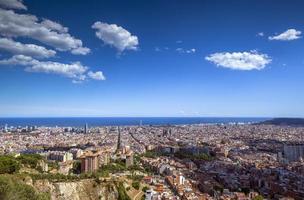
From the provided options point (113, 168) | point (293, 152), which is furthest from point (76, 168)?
point (293, 152)

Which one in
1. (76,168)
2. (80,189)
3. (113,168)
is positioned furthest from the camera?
→ (113,168)

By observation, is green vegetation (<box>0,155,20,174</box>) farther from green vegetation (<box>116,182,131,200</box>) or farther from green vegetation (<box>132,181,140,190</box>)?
green vegetation (<box>132,181,140,190</box>)

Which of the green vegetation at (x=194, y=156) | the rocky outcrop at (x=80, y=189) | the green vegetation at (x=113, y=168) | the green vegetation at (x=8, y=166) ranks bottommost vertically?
the green vegetation at (x=194, y=156)

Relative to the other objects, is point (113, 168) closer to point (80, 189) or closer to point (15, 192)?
point (80, 189)

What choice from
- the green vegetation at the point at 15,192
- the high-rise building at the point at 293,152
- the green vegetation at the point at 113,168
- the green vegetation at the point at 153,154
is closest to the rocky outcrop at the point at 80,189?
the green vegetation at the point at 15,192

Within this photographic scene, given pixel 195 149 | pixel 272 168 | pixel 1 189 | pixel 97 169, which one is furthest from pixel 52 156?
pixel 1 189

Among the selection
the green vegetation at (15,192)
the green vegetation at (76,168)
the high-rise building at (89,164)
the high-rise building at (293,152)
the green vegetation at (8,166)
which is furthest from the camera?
the high-rise building at (293,152)

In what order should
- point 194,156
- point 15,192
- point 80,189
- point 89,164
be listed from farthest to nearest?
1. point 194,156
2. point 89,164
3. point 80,189
4. point 15,192

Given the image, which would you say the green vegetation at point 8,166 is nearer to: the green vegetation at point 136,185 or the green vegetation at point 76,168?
the green vegetation at point 136,185
